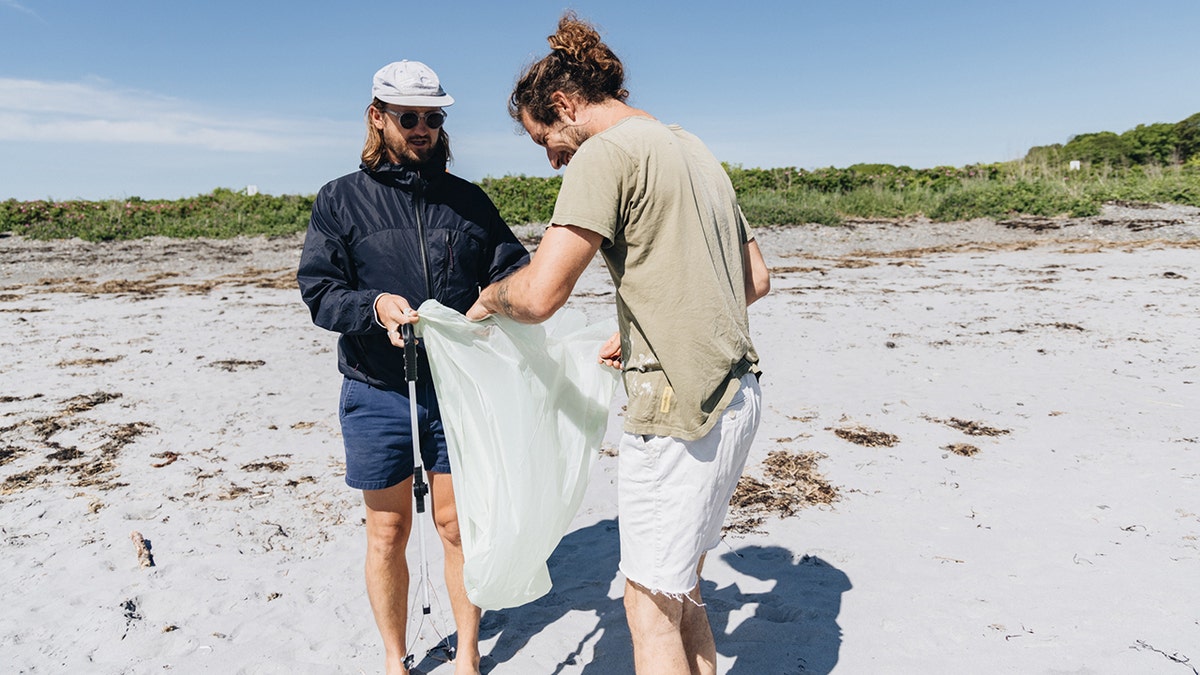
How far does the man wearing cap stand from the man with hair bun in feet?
1.85

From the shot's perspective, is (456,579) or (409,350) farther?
(456,579)

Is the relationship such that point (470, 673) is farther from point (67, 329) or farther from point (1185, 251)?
point (1185, 251)

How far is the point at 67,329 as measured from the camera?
8.64 metres

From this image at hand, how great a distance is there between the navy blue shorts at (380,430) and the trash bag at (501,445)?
189 millimetres

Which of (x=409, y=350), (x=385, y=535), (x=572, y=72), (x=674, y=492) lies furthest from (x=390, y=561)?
(x=572, y=72)

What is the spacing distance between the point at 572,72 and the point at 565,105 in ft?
0.25

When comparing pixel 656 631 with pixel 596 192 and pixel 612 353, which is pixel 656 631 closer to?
pixel 612 353

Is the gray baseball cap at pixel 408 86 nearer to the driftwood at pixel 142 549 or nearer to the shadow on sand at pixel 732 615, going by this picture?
the shadow on sand at pixel 732 615

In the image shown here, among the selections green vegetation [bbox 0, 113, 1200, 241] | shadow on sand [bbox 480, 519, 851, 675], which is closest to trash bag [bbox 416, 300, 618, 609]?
shadow on sand [bbox 480, 519, 851, 675]

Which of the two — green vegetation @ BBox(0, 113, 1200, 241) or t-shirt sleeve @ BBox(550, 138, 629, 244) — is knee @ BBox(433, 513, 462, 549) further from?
green vegetation @ BBox(0, 113, 1200, 241)

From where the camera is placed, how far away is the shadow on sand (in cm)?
282

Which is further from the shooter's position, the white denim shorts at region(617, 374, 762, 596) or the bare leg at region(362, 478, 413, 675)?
the bare leg at region(362, 478, 413, 675)

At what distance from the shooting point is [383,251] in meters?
2.44

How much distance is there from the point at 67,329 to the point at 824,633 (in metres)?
8.75
